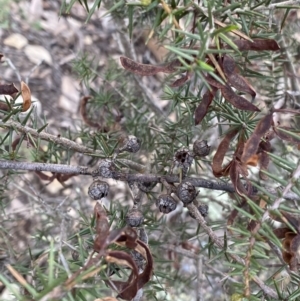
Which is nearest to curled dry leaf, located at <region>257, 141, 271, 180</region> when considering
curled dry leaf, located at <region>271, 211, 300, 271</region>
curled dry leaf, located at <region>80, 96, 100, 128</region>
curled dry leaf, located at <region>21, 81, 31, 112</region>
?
curled dry leaf, located at <region>271, 211, 300, 271</region>

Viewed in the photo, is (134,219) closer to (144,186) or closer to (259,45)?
(144,186)

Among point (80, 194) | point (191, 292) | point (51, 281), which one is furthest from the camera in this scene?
point (191, 292)

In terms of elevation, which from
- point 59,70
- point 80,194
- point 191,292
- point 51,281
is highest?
point 51,281

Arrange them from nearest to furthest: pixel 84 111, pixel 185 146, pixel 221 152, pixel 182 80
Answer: pixel 182 80 < pixel 221 152 < pixel 185 146 < pixel 84 111

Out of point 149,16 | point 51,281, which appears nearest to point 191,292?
point 149,16

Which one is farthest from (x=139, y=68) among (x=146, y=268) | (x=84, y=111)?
(x=84, y=111)

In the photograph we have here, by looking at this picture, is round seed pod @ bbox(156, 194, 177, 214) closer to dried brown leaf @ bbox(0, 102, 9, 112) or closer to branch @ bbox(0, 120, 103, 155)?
branch @ bbox(0, 120, 103, 155)

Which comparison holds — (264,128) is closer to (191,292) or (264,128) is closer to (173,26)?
(173,26)
